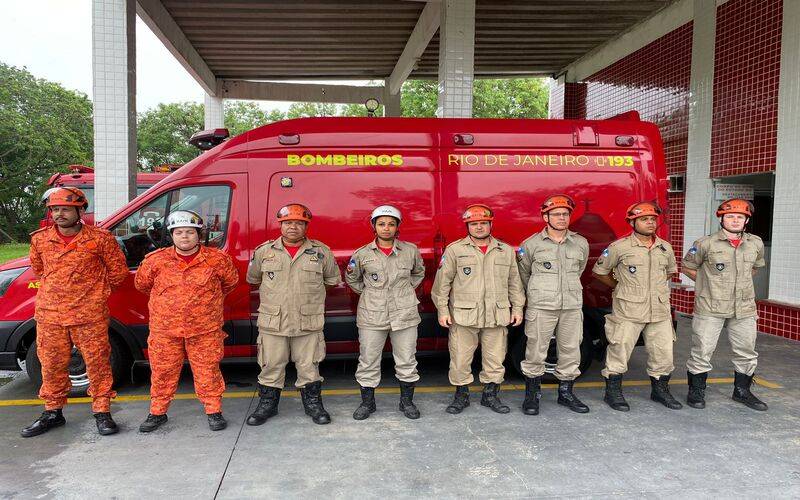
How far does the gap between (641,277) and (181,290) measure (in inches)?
137

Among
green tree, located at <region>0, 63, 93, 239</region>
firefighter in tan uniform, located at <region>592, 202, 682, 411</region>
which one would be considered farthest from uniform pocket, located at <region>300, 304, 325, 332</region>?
green tree, located at <region>0, 63, 93, 239</region>

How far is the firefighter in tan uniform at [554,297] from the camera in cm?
406

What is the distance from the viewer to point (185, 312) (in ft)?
11.8

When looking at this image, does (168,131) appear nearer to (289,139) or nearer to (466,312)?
(289,139)

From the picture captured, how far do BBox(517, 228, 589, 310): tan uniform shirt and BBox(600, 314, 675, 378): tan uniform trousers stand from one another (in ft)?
1.34

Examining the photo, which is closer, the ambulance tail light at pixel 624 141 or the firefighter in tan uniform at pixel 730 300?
the firefighter in tan uniform at pixel 730 300

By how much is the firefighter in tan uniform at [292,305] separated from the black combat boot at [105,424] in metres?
0.94

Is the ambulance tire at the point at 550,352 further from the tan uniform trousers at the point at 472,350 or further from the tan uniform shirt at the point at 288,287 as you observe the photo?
the tan uniform shirt at the point at 288,287

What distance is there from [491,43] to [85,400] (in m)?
9.66

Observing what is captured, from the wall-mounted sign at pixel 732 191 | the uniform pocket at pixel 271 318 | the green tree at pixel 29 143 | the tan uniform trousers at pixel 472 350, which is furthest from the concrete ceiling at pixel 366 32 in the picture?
the green tree at pixel 29 143

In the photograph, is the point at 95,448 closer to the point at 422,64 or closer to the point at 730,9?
the point at 730,9

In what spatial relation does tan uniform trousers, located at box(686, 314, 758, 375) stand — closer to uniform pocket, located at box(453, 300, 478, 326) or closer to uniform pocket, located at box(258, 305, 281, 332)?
uniform pocket, located at box(453, 300, 478, 326)

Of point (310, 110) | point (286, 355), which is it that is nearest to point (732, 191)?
point (286, 355)

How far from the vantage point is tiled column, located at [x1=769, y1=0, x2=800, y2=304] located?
6395 millimetres
